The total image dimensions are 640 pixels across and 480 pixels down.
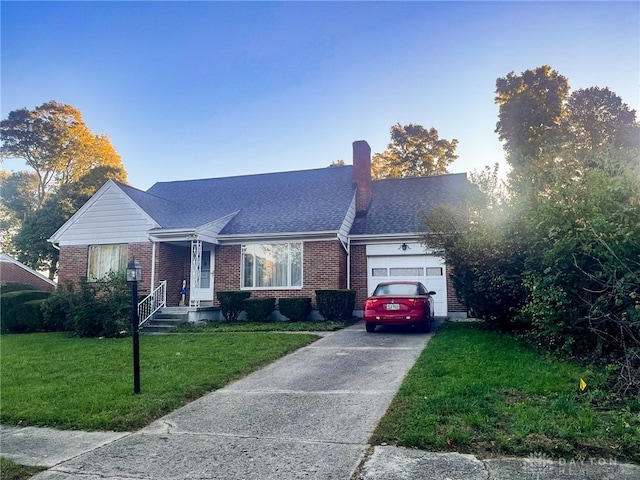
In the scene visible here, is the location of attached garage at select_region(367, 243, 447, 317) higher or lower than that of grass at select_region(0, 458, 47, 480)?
higher

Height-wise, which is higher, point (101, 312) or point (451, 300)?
point (451, 300)

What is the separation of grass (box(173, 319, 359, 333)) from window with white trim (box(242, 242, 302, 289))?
1882 mm

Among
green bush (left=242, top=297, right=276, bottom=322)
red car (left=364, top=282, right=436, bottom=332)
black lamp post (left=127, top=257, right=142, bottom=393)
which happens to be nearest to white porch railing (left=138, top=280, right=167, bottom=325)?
green bush (left=242, top=297, right=276, bottom=322)

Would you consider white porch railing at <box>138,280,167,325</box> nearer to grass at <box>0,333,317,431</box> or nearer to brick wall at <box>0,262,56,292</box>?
grass at <box>0,333,317,431</box>

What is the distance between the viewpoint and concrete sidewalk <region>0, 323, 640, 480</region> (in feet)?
11.1

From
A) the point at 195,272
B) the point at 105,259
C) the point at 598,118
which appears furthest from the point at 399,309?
the point at 598,118

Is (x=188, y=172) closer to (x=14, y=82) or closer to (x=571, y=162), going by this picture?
(x=14, y=82)

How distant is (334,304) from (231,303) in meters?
3.67

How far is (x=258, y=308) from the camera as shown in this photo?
46.7 ft

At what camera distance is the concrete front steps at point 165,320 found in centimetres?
1364

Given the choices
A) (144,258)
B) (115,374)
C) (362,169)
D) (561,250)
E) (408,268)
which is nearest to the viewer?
(561,250)

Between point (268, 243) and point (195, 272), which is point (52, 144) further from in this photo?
point (268, 243)

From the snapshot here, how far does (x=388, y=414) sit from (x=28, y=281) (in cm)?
2659

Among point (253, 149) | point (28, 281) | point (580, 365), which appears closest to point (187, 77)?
point (253, 149)
